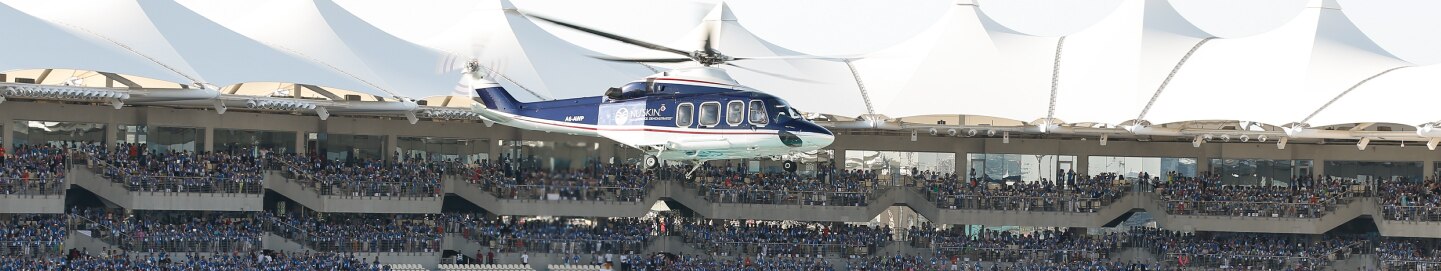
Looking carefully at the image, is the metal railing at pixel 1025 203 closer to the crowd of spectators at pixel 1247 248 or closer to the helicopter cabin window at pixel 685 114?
the crowd of spectators at pixel 1247 248

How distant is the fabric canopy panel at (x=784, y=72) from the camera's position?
69125 mm

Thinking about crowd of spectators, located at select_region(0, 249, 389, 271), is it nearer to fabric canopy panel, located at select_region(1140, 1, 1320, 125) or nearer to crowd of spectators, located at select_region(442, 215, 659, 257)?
crowd of spectators, located at select_region(442, 215, 659, 257)

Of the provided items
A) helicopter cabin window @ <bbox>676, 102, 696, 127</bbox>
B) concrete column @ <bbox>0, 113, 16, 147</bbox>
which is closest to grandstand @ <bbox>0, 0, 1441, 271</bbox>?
concrete column @ <bbox>0, 113, 16, 147</bbox>

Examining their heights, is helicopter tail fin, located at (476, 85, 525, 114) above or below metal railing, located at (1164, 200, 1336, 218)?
above

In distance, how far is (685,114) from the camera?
48.2 metres

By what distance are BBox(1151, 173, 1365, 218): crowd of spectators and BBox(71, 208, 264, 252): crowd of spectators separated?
32924 millimetres

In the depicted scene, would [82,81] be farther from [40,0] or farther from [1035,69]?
[1035,69]

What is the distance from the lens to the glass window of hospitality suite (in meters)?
76.7

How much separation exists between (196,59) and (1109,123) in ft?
97.7

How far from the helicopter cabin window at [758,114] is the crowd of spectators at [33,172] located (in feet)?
80.0

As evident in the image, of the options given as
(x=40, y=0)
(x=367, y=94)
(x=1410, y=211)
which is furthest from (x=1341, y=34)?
(x=40, y=0)

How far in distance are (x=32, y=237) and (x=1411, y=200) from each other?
154 feet

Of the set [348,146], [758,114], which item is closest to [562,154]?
[758,114]

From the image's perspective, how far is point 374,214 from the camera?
229 ft
